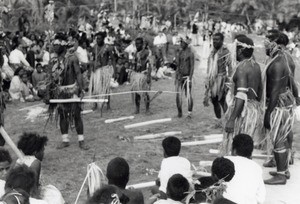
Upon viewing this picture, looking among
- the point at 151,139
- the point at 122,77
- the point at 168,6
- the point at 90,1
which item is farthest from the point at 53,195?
the point at 168,6

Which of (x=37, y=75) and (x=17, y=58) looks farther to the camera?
(x=17, y=58)

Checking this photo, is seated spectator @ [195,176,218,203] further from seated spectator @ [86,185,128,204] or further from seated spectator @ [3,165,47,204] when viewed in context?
seated spectator @ [3,165,47,204]

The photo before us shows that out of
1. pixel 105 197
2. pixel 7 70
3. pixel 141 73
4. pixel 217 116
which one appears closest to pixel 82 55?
pixel 7 70

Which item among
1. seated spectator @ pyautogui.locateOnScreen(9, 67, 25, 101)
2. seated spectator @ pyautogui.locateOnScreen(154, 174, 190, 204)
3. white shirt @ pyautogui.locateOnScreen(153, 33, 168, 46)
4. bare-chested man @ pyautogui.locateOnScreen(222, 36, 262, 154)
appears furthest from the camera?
white shirt @ pyautogui.locateOnScreen(153, 33, 168, 46)

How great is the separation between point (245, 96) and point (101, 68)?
495 cm

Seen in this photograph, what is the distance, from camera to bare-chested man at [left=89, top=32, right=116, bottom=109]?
9.99 m

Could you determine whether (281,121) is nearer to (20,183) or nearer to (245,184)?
(245,184)

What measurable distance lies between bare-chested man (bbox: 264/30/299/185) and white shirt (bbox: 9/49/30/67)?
8.54m

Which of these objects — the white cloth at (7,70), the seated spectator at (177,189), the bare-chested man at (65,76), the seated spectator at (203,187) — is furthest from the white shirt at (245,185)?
the white cloth at (7,70)

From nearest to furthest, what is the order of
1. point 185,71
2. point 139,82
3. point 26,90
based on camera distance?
1. point 185,71
2. point 139,82
3. point 26,90

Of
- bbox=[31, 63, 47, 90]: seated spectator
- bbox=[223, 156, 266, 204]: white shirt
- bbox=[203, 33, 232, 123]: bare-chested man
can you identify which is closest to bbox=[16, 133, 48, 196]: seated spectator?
bbox=[223, 156, 266, 204]: white shirt

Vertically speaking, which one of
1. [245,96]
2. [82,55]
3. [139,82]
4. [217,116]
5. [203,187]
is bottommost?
[217,116]

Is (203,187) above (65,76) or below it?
below

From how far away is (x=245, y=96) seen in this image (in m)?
5.76
